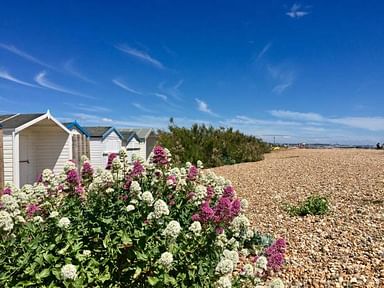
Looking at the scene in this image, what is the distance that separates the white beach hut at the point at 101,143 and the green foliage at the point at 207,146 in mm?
2170

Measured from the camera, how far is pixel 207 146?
16.4 metres

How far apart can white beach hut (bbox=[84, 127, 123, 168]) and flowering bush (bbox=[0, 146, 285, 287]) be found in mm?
11078

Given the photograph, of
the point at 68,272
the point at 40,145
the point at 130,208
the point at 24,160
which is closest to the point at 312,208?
the point at 130,208

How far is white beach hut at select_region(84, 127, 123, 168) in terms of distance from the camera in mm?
13438

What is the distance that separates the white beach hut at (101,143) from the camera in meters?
13.4

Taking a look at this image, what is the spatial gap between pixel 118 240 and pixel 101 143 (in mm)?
12273

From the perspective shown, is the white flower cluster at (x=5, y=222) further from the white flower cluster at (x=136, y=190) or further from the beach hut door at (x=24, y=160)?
the beach hut door at (x=24, y=160)

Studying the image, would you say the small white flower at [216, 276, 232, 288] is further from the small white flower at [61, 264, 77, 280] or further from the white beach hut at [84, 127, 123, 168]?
the white beach hut at [84, 127, 123, 168]

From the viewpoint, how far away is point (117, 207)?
219cm

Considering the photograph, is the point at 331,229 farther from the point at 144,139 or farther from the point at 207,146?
the point at 144,139

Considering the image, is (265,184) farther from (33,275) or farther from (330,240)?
(33,275)

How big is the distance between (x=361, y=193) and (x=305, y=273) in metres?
4.12

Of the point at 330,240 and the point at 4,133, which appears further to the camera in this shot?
the point at 4,133

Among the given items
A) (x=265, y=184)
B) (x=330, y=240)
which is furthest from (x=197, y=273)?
(x=265, y=184)
